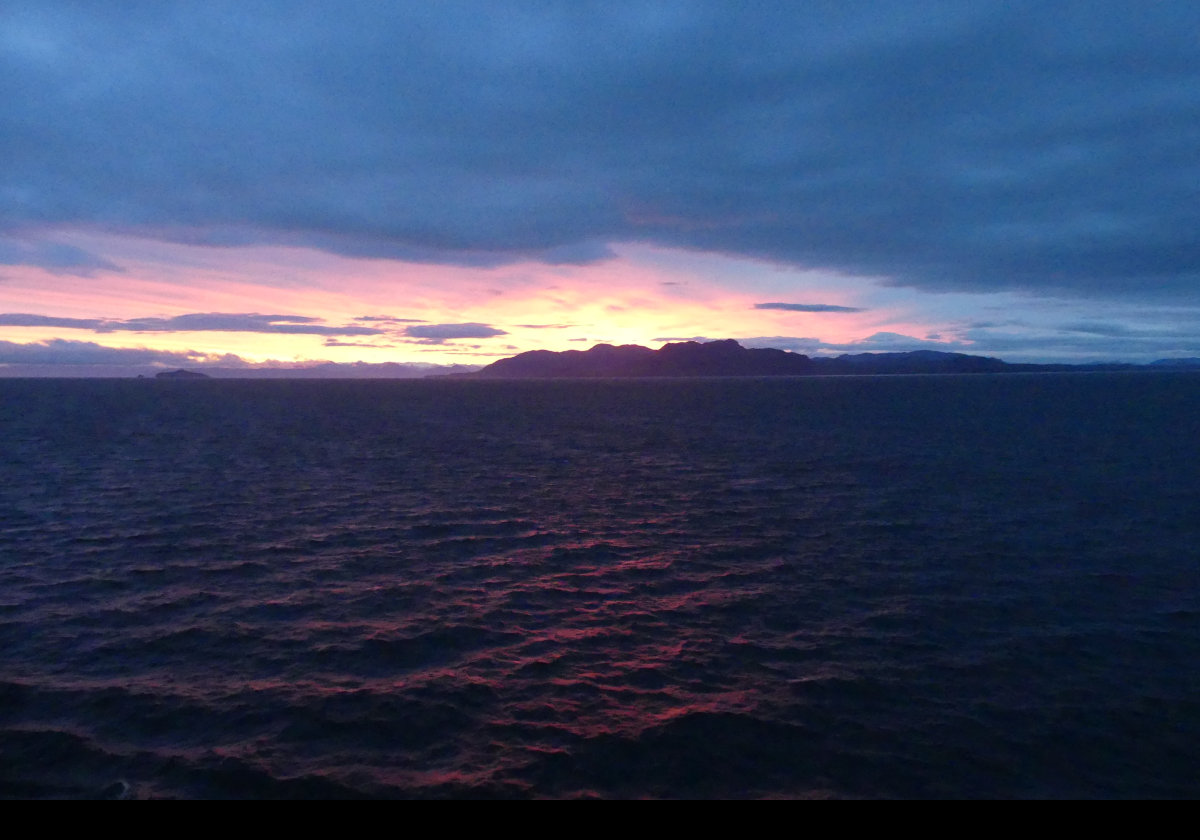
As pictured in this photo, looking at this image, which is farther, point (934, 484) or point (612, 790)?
point (934, 484)

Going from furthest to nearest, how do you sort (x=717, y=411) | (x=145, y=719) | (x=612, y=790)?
(x=717, y=411)
(x=145, y=719)
(x=612, y=790)

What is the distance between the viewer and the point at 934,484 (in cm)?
3938

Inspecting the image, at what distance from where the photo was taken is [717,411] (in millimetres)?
106250

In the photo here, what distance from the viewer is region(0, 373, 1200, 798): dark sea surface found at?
12.9 metres

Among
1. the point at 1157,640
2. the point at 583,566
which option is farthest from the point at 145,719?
the point at 1157,640

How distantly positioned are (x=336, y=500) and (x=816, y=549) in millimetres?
22902

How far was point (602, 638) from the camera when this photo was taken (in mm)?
18484

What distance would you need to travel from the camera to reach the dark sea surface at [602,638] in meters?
12.9

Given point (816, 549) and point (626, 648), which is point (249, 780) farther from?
point (816, 549)

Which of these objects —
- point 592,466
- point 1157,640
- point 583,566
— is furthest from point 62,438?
point 1157,640

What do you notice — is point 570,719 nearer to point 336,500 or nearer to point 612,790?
point 612,790

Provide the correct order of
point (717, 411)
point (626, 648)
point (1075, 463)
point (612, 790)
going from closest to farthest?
point (612, 790) < point (626, 648) < point (1075, 463) < point (717, 411)

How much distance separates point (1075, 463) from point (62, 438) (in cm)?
8161

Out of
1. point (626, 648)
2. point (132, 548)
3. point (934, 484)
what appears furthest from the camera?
point (934, 484)
